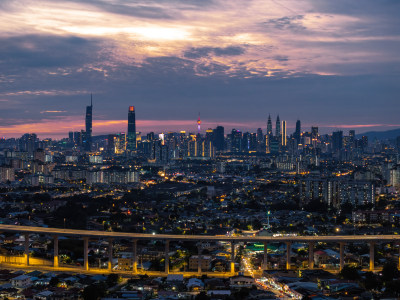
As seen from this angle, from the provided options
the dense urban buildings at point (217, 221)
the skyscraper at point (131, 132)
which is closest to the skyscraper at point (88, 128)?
the skyscraper at point (131, 132)

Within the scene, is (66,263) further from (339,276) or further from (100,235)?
(339,276)

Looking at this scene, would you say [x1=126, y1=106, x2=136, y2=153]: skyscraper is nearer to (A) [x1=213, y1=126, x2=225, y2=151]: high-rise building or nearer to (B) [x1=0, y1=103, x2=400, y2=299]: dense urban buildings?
(A) [x1=213, y1=126, x2=225, y2=151]: high-rise building

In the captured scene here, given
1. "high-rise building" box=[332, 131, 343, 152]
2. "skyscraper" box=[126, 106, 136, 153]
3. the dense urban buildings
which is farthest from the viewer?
"skyscraper" box=[126, 106, 136, 153]

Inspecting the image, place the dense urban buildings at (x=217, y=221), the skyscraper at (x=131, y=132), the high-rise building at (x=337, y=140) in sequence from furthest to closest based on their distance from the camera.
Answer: the skyscraper at (x=131, y=132) → the high-rise building at (x=337, y=140) → the dense urban buildings at (x=217, y=221)

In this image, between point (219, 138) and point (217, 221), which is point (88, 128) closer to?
point (219, 138)

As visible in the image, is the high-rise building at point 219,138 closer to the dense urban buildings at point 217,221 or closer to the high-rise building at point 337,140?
the high-rise building at point 337,140

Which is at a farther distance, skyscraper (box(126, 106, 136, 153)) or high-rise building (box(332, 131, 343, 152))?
skyscraper (box(126, 106, 136, 153))

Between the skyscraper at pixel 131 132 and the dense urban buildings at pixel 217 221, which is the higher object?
the skyscraper at pixel 131 132

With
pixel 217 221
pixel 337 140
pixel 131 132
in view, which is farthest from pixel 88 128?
pixel 217 221

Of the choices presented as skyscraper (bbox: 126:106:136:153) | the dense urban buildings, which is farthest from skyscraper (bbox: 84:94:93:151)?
the dense urban buildings

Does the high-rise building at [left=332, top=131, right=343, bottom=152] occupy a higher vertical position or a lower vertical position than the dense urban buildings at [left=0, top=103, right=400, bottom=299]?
higher

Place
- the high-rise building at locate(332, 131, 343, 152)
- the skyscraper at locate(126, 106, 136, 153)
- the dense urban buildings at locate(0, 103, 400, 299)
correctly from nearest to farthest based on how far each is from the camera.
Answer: the dense urban buildings at locate(0, 103, 400, 299)
the high-rise building at locate(332, 131, 343, 152)
the skyscraper at locate(126, 106, 136, 153)

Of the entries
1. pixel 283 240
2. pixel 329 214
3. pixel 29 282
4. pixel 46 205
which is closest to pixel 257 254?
pixel 283 240
